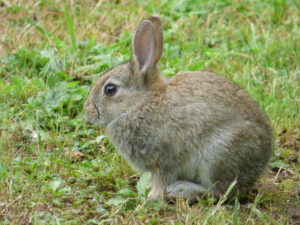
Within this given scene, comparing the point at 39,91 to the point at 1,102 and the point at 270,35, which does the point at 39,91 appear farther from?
the point at 270,35

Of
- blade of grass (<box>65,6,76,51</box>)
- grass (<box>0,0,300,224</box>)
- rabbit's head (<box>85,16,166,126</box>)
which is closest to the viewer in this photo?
grass (<box>0,0,300,224</box>)

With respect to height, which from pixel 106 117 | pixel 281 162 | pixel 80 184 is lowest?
pixel 281 162

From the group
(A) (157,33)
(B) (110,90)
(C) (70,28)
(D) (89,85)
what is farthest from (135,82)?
(C) (70,28)

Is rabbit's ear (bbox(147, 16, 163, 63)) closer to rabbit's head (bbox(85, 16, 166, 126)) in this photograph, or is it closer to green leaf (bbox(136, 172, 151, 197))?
rabbit's head (bbox(85, 16, 166, 126))

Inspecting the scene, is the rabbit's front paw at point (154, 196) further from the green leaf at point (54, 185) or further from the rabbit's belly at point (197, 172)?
the green leaf at point (54, 185)

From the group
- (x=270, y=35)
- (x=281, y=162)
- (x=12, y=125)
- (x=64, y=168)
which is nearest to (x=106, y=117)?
(x=64, y=168)

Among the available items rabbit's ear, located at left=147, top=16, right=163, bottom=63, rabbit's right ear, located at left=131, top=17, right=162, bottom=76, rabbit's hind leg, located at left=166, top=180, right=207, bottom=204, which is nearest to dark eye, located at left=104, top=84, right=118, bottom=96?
rabbit's right ear, located at left=131, top=17, right=162, bottom=76

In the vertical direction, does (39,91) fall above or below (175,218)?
above

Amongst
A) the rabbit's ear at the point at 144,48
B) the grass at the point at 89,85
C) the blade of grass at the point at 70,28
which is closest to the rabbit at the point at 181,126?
the rabbit's ear at the point at 144,48

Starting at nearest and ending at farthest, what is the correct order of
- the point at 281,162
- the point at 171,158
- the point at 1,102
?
the point at 171,158 → the point at 281,162 → the point at 1,102
